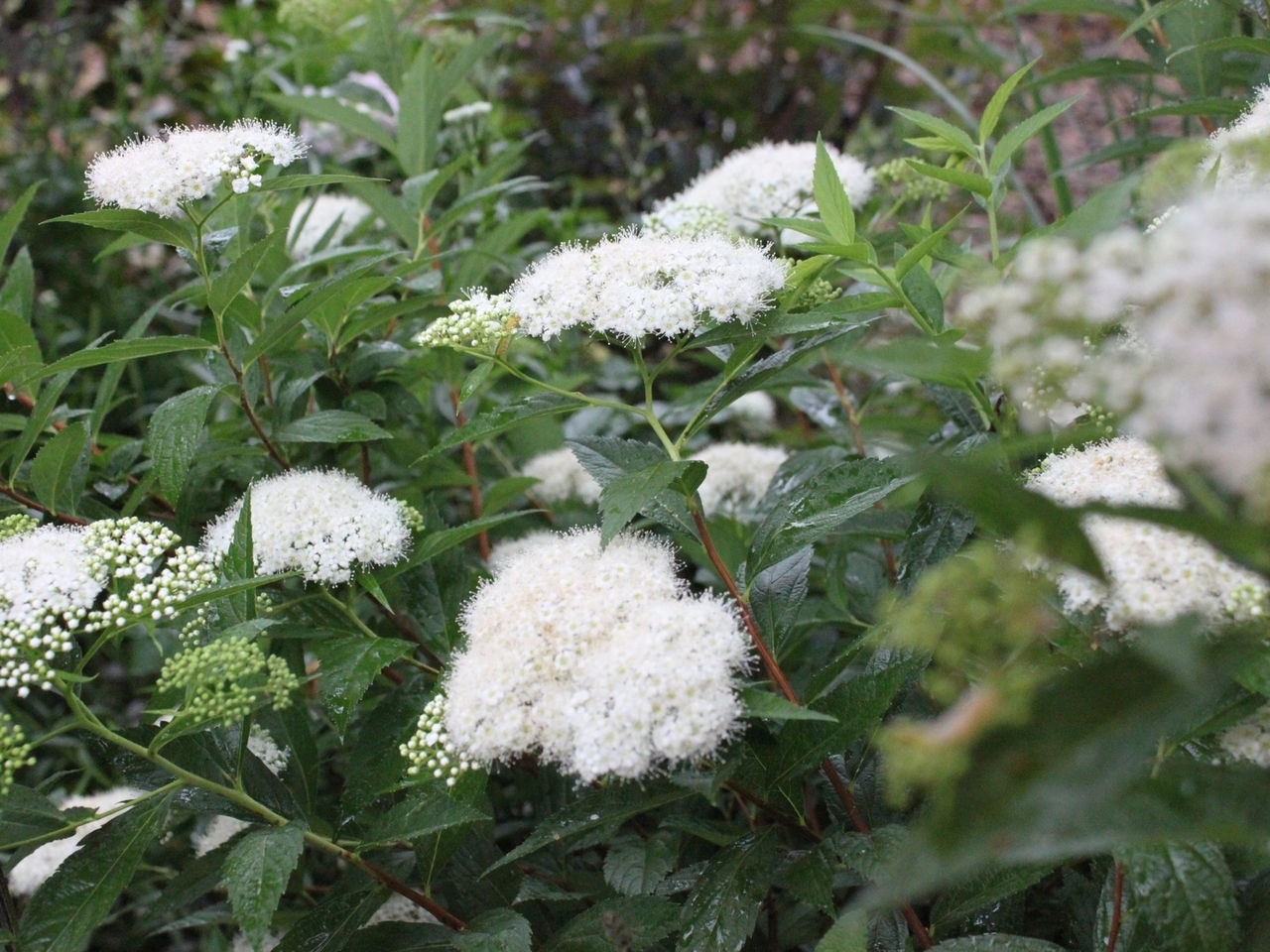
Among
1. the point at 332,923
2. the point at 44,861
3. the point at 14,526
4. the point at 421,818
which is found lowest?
the point at 44,861

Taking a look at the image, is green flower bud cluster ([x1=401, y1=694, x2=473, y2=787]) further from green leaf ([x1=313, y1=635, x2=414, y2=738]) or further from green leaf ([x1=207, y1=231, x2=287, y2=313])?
green leaf ([x1=207, y1=231, x2=287, y2=313])

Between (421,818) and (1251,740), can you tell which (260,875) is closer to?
(421,818)

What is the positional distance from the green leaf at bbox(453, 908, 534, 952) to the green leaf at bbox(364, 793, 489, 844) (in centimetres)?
10

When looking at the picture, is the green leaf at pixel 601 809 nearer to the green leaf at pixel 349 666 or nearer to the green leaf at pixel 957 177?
the green leaf at pixel 349 666

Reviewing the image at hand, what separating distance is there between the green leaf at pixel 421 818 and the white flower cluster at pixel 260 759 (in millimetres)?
233

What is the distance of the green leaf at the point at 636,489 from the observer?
0.96 m

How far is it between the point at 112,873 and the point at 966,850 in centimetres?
92

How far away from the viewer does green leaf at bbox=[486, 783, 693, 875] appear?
99 centimetres

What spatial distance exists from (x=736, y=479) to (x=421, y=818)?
891mm

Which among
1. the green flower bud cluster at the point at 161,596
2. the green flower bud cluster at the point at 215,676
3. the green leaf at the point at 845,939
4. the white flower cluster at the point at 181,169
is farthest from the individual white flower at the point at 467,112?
the green leaf at the point at 845,939

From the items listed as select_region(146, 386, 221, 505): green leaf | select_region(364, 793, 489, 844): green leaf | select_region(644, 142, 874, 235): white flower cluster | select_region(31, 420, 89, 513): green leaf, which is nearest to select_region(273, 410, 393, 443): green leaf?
select_region(146, 386, 221, 505): green leaf

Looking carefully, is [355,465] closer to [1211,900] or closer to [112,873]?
[112,873]

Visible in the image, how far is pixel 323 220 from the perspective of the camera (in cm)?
198

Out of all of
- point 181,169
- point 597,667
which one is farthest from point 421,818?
point 181,169
